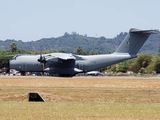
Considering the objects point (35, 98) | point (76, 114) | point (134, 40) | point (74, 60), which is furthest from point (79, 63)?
point (76, 114)

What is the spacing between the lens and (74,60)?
8194cm

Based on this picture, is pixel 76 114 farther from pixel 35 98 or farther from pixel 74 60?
pixel 74 60

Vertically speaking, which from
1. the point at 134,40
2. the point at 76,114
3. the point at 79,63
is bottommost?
the point at 76,114

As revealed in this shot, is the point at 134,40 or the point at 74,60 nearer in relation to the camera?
the point at 74,60

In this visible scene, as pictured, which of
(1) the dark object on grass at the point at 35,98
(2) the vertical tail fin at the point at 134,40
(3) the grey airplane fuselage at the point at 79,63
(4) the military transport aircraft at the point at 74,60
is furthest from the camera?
(2) the vertical tail fin at the point at 134,40

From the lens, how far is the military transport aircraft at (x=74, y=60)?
81.6 metres

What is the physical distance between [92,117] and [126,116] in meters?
1.60

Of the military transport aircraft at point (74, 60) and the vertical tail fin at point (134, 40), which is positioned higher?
the vertical tail fin at point (134, 40)

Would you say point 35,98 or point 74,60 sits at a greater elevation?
point 74,60

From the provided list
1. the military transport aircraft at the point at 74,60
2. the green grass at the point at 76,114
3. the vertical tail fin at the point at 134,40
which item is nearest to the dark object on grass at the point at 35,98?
the green grass at the point at 76,114

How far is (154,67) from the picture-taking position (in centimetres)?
12838

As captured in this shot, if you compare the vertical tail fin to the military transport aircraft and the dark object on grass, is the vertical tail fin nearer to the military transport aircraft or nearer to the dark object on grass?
the military transport aircraft

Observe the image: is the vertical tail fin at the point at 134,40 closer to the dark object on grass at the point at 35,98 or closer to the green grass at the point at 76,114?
the dark object on grass at the point at 35,98

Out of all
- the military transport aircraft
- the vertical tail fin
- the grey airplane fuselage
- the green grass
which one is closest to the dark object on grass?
the green grass
